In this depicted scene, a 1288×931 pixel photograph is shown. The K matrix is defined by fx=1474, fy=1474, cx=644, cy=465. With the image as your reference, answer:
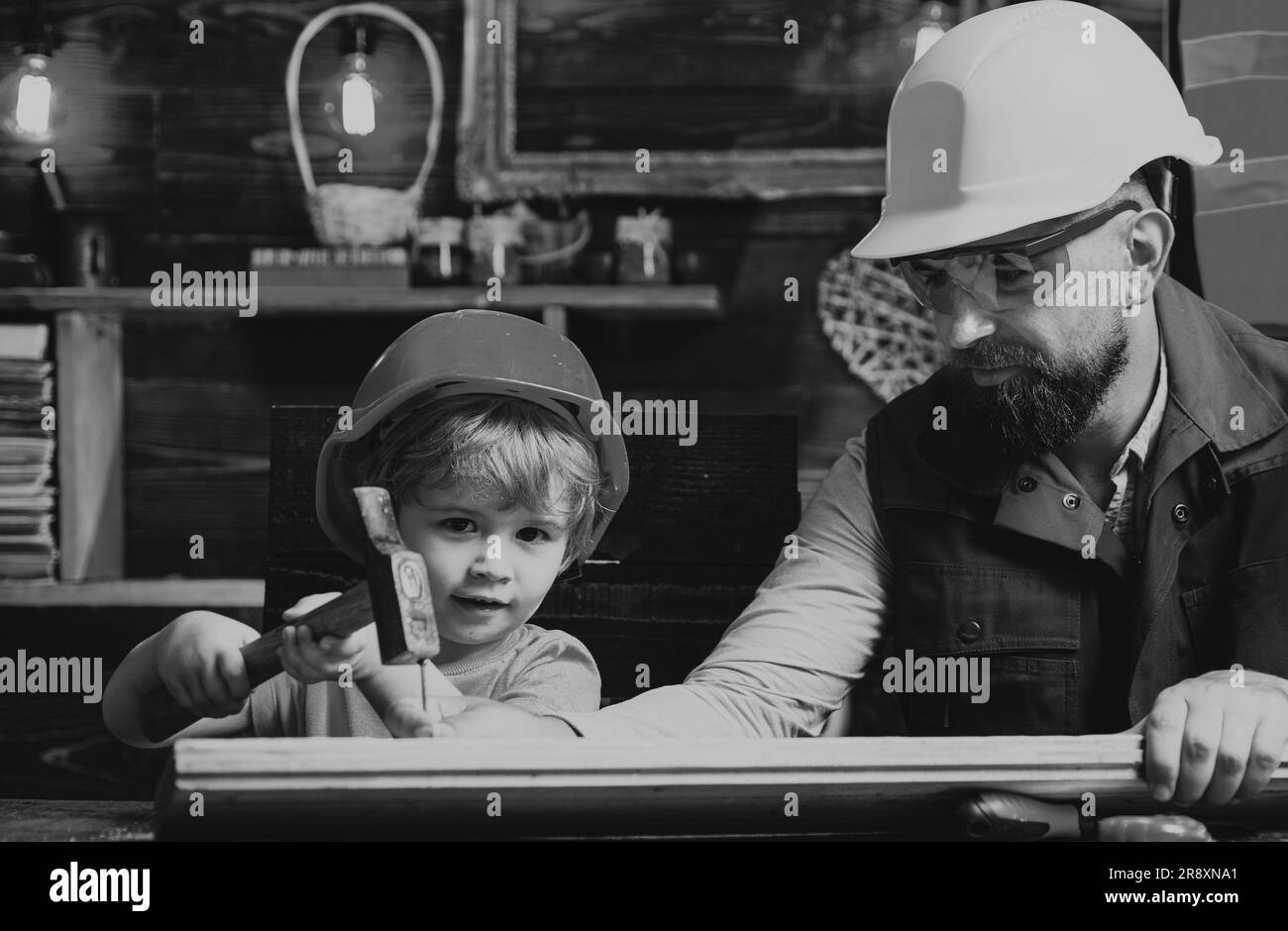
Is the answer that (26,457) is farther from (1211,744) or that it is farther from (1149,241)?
(1211,744)

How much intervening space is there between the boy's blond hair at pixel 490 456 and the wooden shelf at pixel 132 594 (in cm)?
107

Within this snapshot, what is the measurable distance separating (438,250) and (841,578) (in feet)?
4.14

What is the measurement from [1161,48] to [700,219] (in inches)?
35.6

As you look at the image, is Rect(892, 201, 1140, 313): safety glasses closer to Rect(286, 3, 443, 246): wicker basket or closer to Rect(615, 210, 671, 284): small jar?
Rect(615, 210, 671, 284): small jar

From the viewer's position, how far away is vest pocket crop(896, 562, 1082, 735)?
168 cm

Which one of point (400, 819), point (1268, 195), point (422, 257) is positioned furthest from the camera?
point (422, 257)

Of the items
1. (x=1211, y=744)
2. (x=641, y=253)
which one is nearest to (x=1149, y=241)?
(x=1211, y=744)

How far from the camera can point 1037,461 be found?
5.45 feet

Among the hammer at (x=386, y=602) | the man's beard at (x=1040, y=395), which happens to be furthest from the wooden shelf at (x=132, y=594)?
the man's beard at (x=1040, y=395)

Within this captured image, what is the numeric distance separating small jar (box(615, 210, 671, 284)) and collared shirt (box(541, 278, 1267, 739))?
1.03 m

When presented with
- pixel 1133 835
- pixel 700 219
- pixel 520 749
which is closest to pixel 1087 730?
pixel 1133 835

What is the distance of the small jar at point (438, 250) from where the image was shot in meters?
2.69

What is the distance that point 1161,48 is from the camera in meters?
2.70
